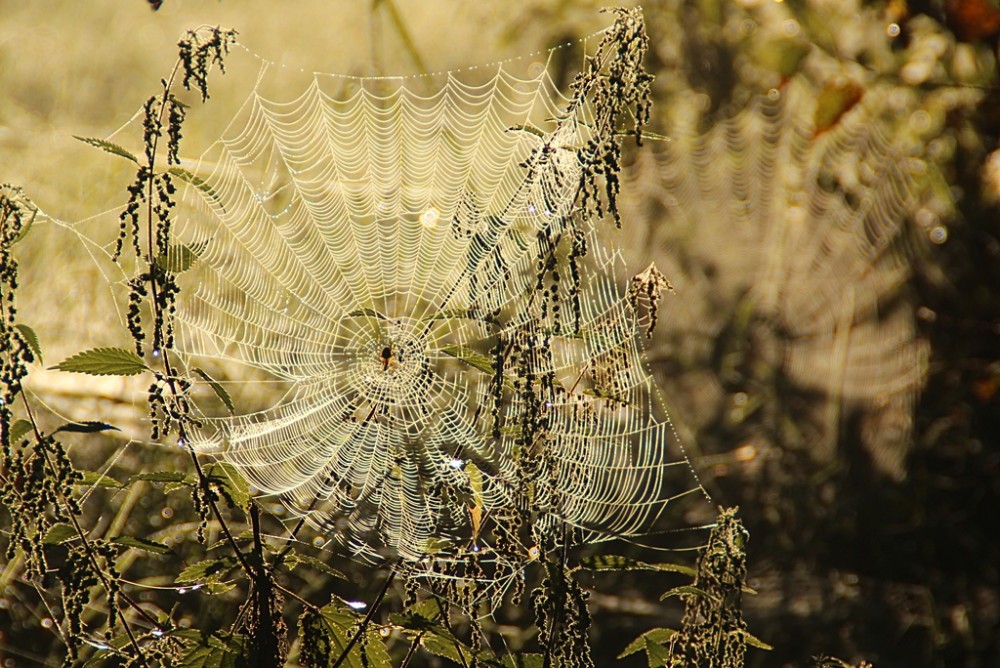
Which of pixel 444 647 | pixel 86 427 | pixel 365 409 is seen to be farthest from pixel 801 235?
pixel 86 427

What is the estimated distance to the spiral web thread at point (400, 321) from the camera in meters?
1.18

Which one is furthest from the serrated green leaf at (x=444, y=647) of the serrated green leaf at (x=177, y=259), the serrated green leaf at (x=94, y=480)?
the serrated green leaf at (x=177, y=259)

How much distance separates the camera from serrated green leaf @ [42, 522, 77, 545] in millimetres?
795

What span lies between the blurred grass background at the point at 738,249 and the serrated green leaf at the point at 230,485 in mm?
1335

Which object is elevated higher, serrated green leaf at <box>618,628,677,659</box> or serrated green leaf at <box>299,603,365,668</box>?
serrated green leaf at <box>618,628,677,659</box>

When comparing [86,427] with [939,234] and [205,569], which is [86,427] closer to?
[205,569]

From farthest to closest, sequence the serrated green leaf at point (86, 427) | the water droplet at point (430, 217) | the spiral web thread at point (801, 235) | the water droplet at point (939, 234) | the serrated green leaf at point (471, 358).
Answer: the spiral web thread at point (801, 235)
the water droplet at point (939, 234)
the water droplet at point (430, 217)
the serrated green leaf at point (471, 358)
the serrated green leaf at point (86, 427)

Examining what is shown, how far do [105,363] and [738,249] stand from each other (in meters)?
3.06

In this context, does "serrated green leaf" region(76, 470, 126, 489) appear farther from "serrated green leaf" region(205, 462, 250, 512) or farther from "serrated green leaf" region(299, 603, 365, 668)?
"serrated green leaf" region(299, 603, 365, 668)

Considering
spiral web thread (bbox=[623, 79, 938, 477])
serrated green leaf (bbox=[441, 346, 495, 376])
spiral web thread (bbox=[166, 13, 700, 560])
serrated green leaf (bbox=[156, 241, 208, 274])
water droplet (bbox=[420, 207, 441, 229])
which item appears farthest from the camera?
spiral web thread (bbox=[623, 79, 938, 477])

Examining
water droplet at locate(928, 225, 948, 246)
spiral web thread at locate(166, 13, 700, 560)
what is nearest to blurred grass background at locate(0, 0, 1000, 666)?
water droplet at locate(928, 225, 948, 246)

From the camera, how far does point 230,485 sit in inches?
32.4

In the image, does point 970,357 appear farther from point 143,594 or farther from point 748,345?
point 143,594

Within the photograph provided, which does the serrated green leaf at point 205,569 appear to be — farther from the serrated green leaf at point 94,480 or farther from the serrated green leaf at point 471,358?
the serrated green leaf at point 471,358
